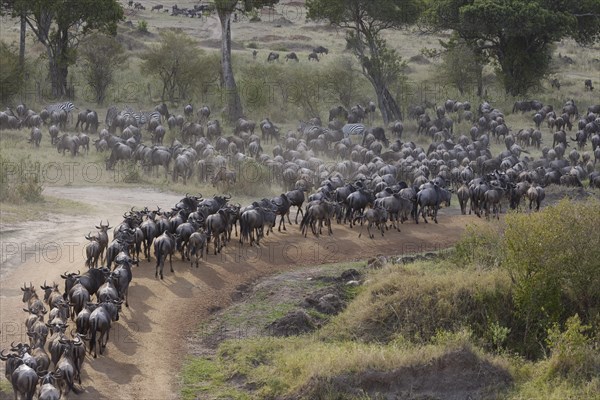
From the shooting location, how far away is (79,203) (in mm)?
31344

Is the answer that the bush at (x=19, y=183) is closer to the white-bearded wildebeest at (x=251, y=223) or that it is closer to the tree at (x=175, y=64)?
the white-bearded wildebeest at (x=251, y=223)

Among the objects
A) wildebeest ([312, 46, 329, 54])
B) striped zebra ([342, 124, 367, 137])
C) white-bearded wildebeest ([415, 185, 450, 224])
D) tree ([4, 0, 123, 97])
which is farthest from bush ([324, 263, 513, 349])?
wildebeest ([312, 46, 329, 54])

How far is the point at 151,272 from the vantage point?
75.2 feet

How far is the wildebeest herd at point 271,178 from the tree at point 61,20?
6148mm

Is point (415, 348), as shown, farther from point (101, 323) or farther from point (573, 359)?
point (101, 323)

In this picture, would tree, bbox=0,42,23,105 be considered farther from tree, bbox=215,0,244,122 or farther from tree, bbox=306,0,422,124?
tree, bbox=306,0,422,124

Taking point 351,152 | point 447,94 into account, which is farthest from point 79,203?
point 447,94

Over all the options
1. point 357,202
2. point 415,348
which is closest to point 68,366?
point 415,348

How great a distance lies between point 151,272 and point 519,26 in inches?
1474

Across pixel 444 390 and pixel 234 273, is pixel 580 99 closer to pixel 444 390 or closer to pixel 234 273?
pixel 234 273

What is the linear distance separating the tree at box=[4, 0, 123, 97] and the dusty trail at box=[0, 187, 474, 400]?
19.9 meters

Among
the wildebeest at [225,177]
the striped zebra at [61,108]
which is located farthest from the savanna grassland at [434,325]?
the striped zebra at [61,108]

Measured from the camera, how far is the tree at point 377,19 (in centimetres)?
5184

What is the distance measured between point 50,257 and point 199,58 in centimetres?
3216
